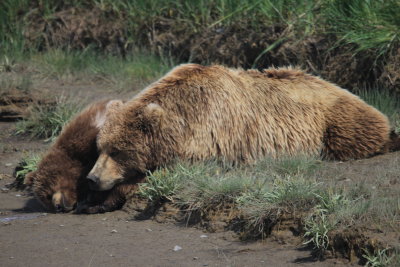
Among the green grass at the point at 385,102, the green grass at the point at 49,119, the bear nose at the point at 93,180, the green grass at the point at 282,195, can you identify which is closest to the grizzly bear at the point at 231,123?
the bear nose at the point at 93,180

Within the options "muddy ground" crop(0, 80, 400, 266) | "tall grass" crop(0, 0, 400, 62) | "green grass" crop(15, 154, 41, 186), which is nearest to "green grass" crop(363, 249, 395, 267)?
"muddy ground" crop(0, 80, 400, 266)

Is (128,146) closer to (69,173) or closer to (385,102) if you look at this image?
(69,173)

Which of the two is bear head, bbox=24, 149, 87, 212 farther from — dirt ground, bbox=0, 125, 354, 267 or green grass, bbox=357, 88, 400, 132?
green grass, bbox=357, 88, 400, 132

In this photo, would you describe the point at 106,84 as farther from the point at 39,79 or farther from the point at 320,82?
the point at 320,82

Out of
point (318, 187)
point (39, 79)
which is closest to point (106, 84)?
point (39, 79)

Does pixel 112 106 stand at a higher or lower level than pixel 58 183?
higher

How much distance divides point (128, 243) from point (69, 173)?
1.46 meters

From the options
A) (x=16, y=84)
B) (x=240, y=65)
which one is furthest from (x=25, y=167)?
(x=240, y=65)

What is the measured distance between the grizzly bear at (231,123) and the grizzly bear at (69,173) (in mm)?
298

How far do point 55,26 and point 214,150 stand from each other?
660 cm

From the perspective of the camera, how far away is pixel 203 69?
7.11m

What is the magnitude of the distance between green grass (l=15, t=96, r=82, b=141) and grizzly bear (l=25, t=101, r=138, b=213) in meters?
1.96

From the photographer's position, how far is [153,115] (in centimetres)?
668

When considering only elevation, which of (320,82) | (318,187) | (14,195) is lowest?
(14,195)
